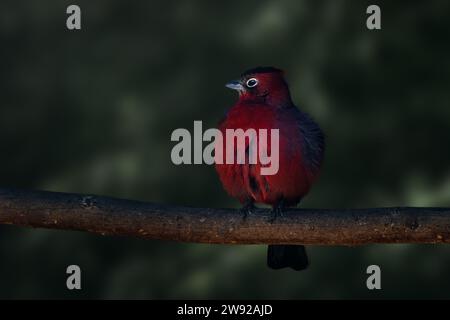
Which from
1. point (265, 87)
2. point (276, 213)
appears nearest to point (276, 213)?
point (276, 213)

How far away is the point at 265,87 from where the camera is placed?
6.47m

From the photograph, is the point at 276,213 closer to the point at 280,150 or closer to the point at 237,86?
the point at 280,150

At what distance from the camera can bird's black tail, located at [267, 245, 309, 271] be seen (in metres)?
6.54

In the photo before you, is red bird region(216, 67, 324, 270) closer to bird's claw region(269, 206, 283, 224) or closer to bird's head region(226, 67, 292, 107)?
bird's head region(226, 67, 292, 107)

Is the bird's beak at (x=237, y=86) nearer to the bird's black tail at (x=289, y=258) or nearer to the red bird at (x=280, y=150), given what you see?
the red bird at (x=280, y=150)

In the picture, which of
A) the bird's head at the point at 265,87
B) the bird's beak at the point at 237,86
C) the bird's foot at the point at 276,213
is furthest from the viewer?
the bird's beak at the point at 237,86

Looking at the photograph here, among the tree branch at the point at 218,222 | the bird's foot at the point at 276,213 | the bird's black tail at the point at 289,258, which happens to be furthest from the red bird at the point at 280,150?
the tree branch at the point at 218,222

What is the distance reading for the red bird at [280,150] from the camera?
6.15 m

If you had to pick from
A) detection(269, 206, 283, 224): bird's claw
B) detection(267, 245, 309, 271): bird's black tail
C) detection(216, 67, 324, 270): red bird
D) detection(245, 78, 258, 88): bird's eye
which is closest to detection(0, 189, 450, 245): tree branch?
detection(269, 206, 283, 224): bird's claw

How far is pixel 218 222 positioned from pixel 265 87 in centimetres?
131

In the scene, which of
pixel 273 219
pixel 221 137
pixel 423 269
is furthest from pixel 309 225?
pixel 423 269

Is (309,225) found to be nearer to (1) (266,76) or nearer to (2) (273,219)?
(2) (273,219)

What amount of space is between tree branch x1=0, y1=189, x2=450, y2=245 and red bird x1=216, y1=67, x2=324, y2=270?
0.40 metres

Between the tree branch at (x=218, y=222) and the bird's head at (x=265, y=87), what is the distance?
3.61 feet
